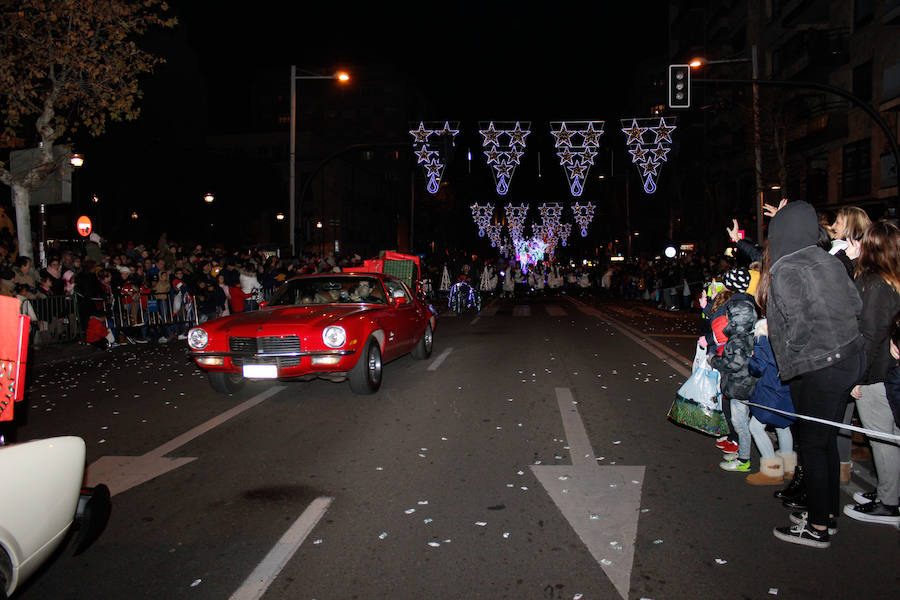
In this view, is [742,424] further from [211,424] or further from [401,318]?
[401,318]

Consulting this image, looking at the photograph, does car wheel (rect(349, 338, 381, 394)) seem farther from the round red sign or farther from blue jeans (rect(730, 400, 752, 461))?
the round red sign

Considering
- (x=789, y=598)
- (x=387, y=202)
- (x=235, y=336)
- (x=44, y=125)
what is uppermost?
(x=387, y=202)

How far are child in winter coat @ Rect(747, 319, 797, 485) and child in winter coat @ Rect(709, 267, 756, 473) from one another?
3.7 inches

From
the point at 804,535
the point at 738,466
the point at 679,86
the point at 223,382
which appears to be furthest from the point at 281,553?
the point at 679,86

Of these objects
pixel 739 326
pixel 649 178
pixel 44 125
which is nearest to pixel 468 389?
pixel 739 326

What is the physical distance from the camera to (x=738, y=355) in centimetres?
495

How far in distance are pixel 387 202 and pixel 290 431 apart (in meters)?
73.3

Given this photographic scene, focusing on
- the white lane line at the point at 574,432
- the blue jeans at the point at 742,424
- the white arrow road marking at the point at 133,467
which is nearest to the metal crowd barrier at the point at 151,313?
the white arrow road marking at the point at 133,467

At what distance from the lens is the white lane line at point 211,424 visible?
609 cm

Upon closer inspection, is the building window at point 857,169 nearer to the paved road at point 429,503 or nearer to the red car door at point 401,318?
the paved road at point 429,503

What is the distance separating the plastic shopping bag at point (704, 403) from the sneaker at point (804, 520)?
48.8 inches

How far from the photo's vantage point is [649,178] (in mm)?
27219

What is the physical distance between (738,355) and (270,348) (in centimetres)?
494

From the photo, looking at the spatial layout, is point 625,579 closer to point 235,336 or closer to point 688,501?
point 688,501
